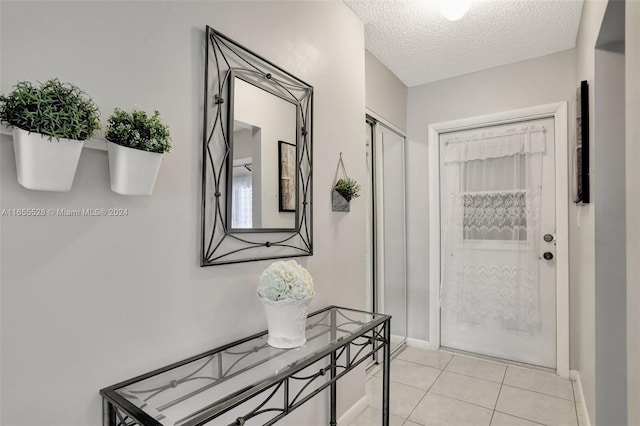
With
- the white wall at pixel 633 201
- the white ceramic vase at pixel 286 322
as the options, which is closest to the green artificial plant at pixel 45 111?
the white ceramic vase at pixel 286 322

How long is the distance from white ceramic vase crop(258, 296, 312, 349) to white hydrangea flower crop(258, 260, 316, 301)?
22mm

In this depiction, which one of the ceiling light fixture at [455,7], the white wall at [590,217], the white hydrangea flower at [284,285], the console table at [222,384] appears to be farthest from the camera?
the ceiling light fixture at [455,7]

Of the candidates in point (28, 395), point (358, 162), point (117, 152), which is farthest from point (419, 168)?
point (28, 395)

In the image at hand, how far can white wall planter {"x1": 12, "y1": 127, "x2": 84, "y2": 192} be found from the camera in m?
0.80

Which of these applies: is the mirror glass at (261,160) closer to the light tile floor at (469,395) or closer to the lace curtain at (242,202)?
the lace curtain at (242,202)

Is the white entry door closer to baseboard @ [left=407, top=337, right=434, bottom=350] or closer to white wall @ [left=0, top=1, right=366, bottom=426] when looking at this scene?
baseboard @ [left=407, top=337, right=434, bottom=350]

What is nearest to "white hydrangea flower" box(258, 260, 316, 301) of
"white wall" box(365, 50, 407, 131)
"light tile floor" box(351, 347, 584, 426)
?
"light tile floor" box(351, 347, 584, 426)

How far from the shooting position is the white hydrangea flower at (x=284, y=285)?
1324 millimetres

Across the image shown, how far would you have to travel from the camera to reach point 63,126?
808 mm

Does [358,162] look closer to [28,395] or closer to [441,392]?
[441,392]

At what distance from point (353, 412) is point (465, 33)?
103 inches

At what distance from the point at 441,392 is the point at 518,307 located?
1.02 metres

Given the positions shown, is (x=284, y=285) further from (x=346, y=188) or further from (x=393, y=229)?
(x=393, y=229)

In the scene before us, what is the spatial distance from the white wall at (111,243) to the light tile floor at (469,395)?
1401 millimetres
